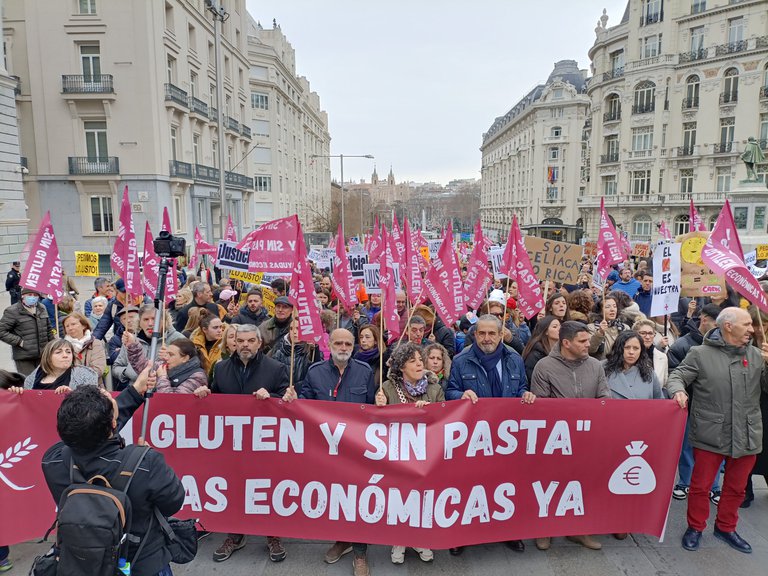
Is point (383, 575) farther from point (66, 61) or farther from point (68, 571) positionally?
point (66, 61)

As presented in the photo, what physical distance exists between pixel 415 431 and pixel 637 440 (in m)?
1.81

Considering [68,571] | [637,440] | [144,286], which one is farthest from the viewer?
[144,286]

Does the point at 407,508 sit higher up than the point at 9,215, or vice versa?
the point at 9,215

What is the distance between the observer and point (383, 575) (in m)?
4.07

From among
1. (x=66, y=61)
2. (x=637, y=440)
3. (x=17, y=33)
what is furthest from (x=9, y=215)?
(x=637, y=440)

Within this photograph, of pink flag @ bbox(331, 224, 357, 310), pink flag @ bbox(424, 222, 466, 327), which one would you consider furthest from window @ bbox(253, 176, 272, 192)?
pink flag @ bbox(424, 222, 466, 327)

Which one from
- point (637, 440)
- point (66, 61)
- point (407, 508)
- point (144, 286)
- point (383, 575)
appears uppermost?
point (66, 61)

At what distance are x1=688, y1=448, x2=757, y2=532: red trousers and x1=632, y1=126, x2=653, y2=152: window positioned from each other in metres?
48.8

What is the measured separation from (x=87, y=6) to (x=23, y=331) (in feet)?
86.6

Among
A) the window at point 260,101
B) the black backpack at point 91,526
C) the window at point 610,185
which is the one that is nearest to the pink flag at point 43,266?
the black backpack at point 91,526

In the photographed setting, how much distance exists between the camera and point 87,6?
87.6ft

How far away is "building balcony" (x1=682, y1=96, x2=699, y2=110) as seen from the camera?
144 ft

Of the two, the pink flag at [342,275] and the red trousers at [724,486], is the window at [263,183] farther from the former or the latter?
the red trousers at [724,486]

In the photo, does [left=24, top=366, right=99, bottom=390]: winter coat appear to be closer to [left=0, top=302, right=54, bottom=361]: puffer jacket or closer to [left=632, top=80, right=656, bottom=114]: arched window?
[left=0, top=302, right=54, bottom=361]: puffer jacket
